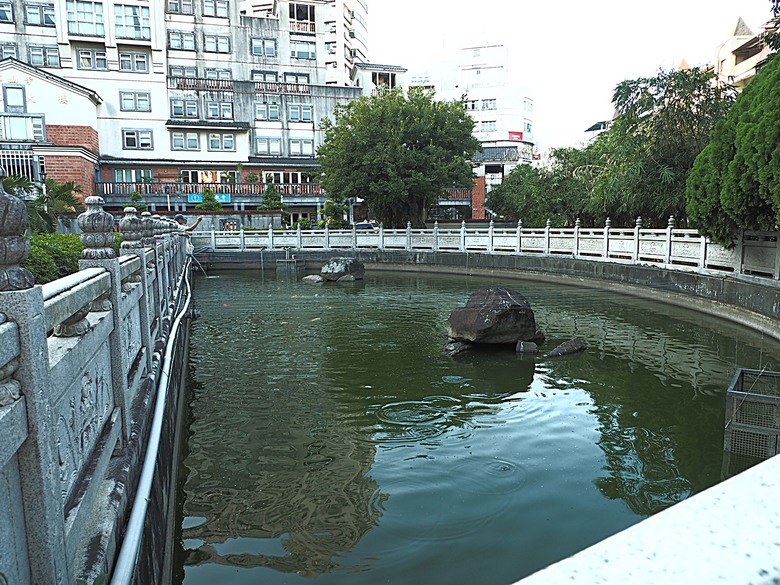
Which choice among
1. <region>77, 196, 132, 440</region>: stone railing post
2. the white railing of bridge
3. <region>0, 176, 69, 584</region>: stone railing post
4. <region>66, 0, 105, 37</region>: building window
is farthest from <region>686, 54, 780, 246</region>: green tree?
<region>66, 0, 105, 37</region>: building window

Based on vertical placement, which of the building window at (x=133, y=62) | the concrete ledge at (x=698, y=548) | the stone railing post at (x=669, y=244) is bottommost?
the stone railing post at (x=669, y=244)

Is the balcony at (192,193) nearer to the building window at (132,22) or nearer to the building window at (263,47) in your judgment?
the building window at (132,22)

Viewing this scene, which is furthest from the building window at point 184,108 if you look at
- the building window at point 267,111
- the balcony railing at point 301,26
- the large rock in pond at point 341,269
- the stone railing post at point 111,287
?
the stone railing post at point 111,287

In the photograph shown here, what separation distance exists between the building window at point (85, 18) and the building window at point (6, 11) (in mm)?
3075

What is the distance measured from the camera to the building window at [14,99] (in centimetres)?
3062

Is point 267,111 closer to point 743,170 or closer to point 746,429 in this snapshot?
point 743,170

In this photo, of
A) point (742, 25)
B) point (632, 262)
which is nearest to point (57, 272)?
point (632, 262)

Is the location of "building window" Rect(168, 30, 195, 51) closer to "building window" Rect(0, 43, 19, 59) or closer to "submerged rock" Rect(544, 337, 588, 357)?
"building window" Rect(0, 43, 19, 59)

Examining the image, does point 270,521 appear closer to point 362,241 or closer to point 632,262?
point 632,262

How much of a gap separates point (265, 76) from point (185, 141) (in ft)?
23.6

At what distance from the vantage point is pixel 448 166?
26.9m

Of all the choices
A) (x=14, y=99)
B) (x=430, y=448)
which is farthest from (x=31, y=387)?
(x=14, y=99)

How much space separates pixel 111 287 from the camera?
12.2 feet

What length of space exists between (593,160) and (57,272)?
980 inches
